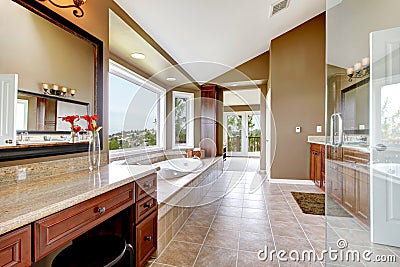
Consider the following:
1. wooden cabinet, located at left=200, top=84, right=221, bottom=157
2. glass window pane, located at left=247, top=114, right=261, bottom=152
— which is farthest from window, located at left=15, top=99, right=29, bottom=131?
glass window pane, located at left=247, top=114, right=261, bottom=152

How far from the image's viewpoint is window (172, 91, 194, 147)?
4953 millimetres

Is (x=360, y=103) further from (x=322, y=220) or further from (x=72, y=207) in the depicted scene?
(x=72, y=207)

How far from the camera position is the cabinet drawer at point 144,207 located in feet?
4.85

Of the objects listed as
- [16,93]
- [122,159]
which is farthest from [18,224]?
[122,159]

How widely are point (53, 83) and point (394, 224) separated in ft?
9.95

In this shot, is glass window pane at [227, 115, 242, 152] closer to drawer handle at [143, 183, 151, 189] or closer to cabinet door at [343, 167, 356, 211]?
cabinet door at [343, 167, 356, 211]

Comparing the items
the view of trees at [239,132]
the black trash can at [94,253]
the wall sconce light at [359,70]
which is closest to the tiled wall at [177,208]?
the black trash can at [94,253]

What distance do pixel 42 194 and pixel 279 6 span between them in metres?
3.84

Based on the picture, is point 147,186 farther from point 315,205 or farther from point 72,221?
point 315,205

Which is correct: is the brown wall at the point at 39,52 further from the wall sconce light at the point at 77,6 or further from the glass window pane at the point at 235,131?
the glass window pane at the point at 235,131

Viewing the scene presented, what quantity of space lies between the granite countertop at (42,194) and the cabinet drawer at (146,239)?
1.27ft

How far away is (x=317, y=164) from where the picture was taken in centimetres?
388

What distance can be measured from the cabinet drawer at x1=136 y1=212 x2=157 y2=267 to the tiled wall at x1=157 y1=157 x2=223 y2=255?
0.11 m

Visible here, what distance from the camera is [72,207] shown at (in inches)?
36.4
